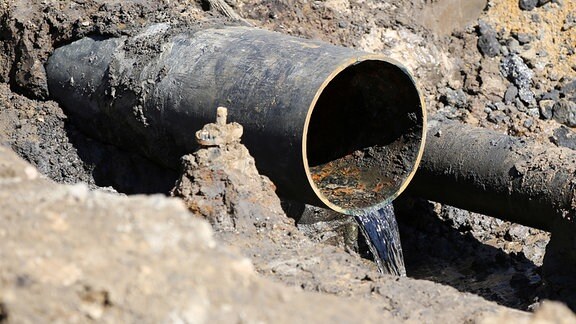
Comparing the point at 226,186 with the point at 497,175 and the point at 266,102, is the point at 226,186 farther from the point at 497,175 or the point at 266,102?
the point at 497,175

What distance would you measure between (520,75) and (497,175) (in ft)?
5.23

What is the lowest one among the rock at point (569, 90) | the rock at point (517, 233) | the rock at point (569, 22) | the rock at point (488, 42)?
the rock at point (517, 233)

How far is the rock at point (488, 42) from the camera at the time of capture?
671 cm

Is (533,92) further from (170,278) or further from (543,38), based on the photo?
(170,278)

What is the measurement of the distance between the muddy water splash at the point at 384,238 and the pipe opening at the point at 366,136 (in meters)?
0.24

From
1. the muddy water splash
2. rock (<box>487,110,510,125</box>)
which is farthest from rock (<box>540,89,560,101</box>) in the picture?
the muddy water splash

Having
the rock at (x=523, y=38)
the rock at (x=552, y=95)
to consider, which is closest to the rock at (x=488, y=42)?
the rock at (x=523, y=38)

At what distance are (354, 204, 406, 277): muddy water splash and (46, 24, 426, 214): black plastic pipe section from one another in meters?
0.27

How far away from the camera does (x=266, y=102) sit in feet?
14.3

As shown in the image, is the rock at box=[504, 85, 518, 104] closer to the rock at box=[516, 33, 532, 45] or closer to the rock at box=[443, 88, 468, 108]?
the rock at box=[443, 88, 468, 108]

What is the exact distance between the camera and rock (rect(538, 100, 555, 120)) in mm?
6395

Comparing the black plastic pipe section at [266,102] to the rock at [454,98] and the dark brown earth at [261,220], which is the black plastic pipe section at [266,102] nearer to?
the dark brown earth at [261,220]

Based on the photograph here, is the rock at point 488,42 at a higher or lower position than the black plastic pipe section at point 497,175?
higher

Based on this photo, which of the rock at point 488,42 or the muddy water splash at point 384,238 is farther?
the rock at point 488,42
